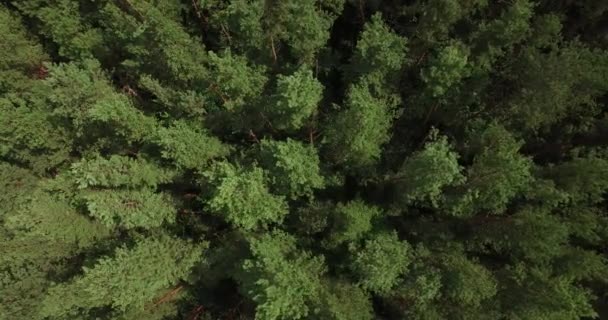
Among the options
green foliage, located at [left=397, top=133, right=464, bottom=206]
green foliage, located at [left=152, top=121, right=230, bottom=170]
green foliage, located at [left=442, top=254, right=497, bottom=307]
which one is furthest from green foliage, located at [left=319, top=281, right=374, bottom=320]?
green foliage, located at [left=152, top=121, right=230, bottom=170]

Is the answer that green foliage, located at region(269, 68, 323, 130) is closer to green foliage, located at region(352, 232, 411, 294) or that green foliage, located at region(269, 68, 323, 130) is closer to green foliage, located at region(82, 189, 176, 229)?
green foliage, located at region(352, 232, 411, 294)

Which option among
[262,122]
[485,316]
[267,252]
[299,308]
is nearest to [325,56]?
[262,122]

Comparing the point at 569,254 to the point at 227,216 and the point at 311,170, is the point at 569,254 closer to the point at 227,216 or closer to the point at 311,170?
the point at 311,170

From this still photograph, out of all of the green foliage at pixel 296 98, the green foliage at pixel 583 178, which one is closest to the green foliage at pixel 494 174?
the green foliage at pixel 583 178

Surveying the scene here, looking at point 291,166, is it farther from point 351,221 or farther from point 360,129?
point 351,221

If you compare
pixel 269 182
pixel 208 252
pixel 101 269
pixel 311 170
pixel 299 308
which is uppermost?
pixel 311 170
